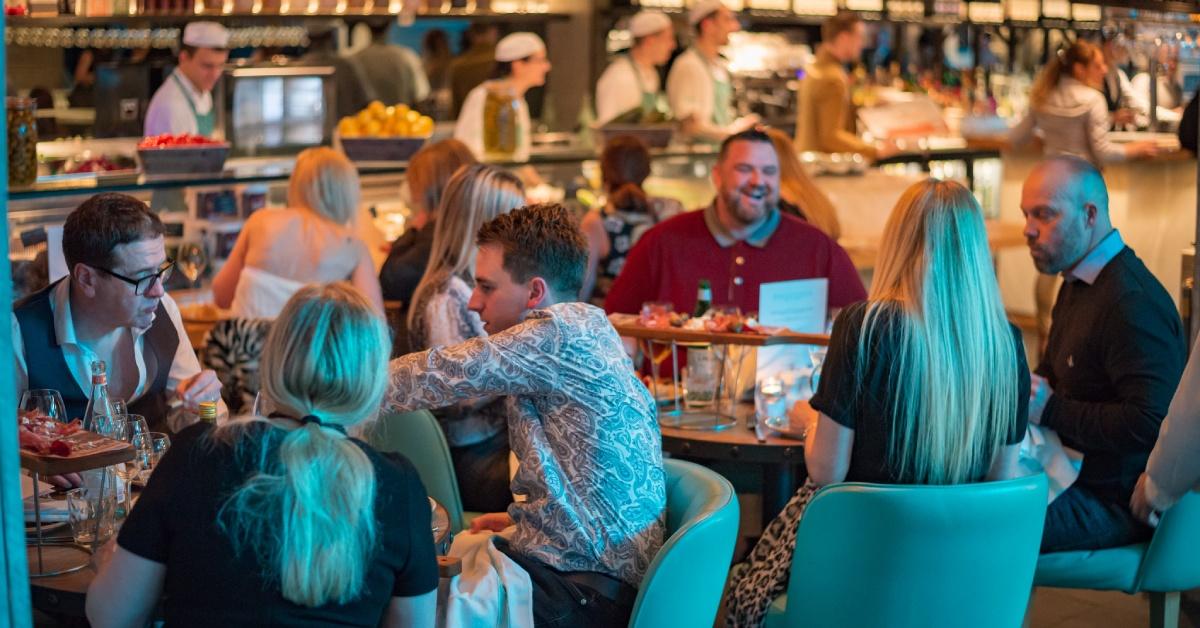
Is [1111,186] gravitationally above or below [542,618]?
above

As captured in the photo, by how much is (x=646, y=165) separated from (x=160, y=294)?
290 centimetres

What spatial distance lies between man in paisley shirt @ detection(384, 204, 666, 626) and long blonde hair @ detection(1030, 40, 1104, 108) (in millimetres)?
6129

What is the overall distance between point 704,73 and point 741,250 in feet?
12.5

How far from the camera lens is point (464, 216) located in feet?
13.5

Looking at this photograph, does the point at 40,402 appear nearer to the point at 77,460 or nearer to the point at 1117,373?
the point at 77,460

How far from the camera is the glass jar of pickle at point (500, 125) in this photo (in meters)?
6.15

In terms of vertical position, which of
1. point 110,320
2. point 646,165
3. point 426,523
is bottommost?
point 426,523

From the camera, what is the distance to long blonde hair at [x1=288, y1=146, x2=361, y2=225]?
16.8 ft

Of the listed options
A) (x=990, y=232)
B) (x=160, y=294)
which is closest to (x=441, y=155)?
(x=160, y=294)

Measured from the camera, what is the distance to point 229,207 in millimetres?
5340

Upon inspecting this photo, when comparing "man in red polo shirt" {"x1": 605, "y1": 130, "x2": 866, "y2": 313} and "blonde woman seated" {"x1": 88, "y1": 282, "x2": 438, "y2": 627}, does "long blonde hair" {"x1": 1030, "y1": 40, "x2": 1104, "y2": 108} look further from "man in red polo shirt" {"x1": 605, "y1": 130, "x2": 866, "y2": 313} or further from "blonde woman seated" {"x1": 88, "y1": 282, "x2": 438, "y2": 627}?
"blonde woman seated" {"x1": 88, "y1": 282, "x2": 438, "y2": 627}

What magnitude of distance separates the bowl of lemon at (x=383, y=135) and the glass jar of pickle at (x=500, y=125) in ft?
1.15

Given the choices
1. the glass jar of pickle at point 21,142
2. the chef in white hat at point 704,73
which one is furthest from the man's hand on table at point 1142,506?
the chef in white hat at point 704,73

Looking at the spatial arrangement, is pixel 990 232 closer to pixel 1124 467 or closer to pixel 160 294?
pixel 1124 467
